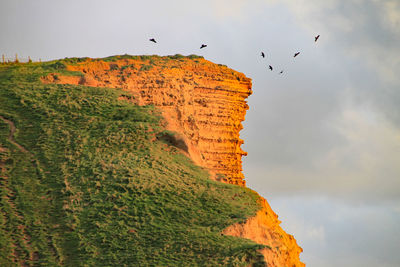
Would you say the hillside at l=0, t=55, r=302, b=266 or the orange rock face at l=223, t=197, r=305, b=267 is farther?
the orange rock face at l=223, t=197, r=305, b=267

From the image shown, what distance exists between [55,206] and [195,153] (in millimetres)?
8389

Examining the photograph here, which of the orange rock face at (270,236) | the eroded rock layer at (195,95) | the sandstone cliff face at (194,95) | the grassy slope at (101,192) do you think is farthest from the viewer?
the eroded rock layer at (195,95)

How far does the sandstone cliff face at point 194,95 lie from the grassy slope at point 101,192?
55.8 inches

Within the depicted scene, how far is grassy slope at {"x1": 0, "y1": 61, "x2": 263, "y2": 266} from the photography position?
3064cm

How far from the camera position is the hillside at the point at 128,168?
101 ft

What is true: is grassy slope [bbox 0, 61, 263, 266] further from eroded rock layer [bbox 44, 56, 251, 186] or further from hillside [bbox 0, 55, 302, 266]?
eroded rock layer [bbox 44, 56, 251, 186]

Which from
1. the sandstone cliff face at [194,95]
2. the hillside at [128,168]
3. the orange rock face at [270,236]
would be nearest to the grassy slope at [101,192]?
the hillside at [128,168]

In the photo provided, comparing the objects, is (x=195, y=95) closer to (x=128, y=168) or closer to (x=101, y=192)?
(x=128, y=168)

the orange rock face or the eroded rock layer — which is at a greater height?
the eroded rock layer

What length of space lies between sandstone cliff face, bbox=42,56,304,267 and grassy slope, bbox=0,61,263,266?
1.42 m

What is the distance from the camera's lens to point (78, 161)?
3512cm

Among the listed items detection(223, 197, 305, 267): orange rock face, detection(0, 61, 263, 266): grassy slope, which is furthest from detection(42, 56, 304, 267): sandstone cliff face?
detection(223, 197, 305, 267): orange rock face

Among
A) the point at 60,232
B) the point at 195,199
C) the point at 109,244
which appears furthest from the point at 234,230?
the point at 60,232

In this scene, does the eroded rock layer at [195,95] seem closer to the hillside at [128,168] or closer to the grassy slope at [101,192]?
the hillside at [128,168]
